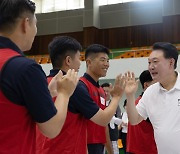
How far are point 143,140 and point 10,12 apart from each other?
260 cm

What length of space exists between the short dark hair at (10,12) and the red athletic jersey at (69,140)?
3.32 ft

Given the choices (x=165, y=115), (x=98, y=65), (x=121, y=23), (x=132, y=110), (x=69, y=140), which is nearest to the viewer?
(x=69, y=140)

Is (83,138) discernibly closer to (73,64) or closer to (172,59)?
(73,64)

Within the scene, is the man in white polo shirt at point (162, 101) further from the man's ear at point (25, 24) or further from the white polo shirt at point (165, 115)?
the man's ear at point (25, 24)

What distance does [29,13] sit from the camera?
1.39 metres

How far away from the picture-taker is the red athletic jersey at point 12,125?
4.08ft

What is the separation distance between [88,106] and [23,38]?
901mm

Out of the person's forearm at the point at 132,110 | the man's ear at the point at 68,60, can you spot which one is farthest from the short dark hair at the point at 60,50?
the person's forearm at the point at 132,110

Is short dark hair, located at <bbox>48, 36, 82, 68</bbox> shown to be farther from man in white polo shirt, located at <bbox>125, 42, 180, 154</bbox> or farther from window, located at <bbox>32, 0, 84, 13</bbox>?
window, located at <bbox>32, 0, 84, 13</bbox>

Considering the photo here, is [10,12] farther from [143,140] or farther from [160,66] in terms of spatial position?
[143,140]

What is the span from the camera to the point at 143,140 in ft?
11.7

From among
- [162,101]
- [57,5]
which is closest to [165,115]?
[162,101]

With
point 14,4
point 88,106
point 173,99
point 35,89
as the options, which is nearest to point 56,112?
point 35,89

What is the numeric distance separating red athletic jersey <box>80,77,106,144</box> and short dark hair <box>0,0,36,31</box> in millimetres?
1660
